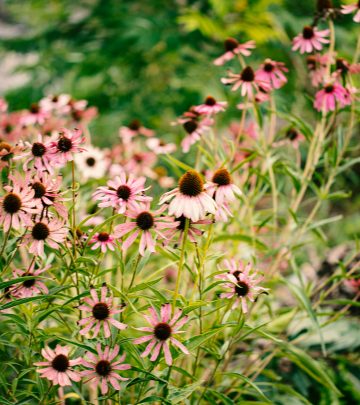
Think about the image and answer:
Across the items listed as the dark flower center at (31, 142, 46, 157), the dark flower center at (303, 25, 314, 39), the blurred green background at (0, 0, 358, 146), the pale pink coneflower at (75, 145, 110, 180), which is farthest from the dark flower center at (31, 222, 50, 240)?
the blurred green background at (0, 0, 358, 146)

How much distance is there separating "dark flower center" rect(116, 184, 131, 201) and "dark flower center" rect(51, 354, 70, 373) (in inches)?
8.3

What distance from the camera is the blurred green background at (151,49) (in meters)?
2.33

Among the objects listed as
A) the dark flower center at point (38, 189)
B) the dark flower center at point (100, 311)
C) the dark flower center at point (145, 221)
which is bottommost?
the dark flower center at point (100, 311)

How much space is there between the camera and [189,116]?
3.16 ft

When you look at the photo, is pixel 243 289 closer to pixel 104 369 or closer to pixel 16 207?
pixel 104 369

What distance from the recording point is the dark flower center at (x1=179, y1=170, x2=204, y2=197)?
0.61 metres

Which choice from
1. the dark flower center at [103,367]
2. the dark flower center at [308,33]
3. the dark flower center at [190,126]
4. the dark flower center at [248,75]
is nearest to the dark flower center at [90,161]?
the dark flower center at [190,126]

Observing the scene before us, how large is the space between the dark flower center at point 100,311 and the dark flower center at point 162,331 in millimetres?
65

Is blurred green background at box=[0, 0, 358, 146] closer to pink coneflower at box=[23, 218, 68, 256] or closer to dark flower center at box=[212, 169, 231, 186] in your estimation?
dark flower center at box=[212, 169, 231, 186]

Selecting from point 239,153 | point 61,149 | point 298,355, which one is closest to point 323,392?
point 298,355

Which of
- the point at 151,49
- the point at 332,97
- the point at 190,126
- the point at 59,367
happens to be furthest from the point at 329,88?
the point at 151,49

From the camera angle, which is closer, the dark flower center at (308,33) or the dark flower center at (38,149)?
the dark flower center at (38,149)

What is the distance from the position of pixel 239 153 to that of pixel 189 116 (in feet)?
1.00

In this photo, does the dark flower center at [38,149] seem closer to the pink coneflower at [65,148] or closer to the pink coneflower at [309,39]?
the pink coneflower at [65,148]
